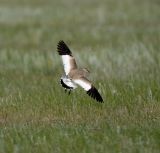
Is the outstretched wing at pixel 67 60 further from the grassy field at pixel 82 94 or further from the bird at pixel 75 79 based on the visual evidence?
the grassy field at pixel 82 94

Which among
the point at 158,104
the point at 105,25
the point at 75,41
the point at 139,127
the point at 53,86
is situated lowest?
the point at 139,127

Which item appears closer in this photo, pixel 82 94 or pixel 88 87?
pixel 88 87

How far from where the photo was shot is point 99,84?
10961 millimetres

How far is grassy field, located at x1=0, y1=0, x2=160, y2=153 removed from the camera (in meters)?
7.89

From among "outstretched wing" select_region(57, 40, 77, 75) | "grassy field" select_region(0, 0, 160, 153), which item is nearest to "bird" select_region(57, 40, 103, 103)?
"outstretched wing" select_region(57, 40, 77, 75)

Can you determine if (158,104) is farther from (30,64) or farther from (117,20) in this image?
(117,20)

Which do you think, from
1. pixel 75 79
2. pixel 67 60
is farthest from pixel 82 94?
pixel 75 79

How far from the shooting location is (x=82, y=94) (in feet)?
34.2

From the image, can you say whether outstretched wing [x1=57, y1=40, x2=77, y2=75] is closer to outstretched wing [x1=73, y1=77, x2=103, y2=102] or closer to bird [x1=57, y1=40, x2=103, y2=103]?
bird [x1=57, y1=40, x2=103, y2=103]

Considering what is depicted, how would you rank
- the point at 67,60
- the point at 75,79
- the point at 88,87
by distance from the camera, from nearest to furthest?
1. the point at 88,87
2. the point at 75,79
3. the point at 67,60

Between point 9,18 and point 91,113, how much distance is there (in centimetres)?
1599

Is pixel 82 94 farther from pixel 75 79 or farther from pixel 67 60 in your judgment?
pixel 75 79

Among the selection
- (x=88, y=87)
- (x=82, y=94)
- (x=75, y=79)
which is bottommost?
(x=88, y=87)

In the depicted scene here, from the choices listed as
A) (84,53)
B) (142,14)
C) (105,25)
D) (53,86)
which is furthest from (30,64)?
(142,14)
